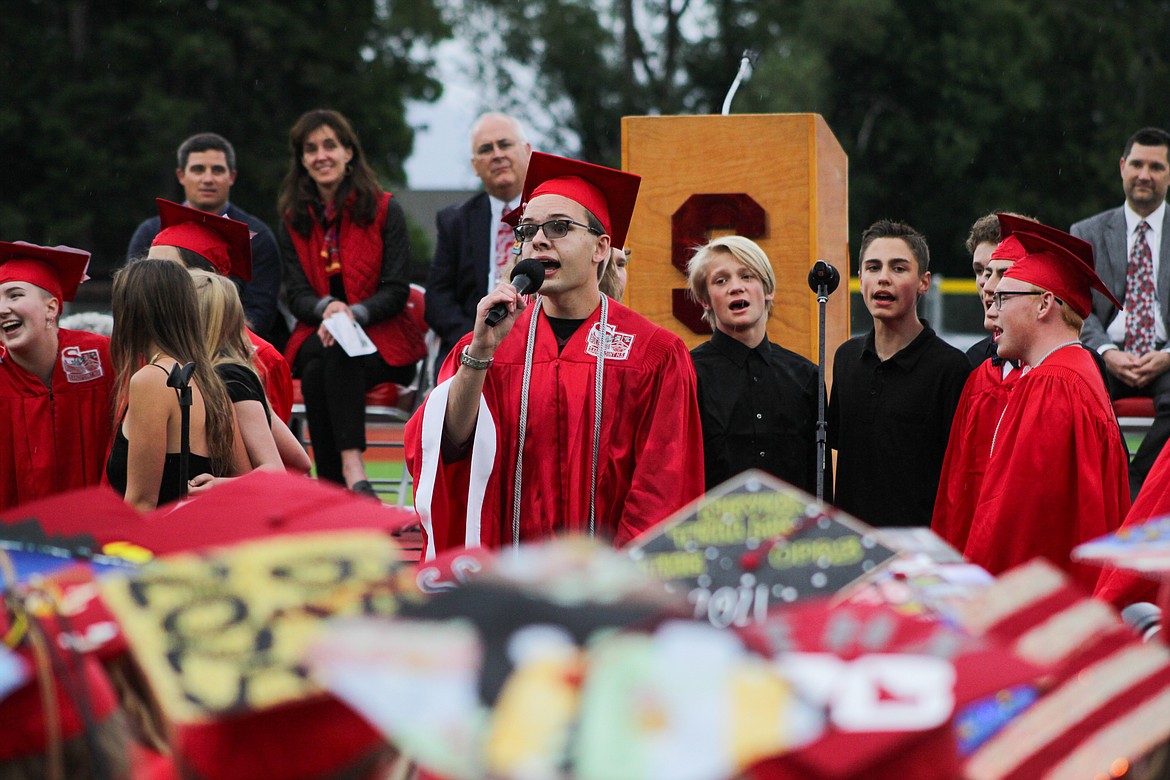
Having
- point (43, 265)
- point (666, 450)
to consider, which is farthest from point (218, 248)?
point (666, 450)

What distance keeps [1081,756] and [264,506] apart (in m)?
1.29

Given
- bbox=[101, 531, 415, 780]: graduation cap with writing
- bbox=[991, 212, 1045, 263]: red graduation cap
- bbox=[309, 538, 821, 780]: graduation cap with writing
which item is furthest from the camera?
bbox=[991, 212, 1045, 263]: red graduation cap

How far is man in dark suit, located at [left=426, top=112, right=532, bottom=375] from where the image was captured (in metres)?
7.45

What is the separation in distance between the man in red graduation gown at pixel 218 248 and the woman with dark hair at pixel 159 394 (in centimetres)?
116

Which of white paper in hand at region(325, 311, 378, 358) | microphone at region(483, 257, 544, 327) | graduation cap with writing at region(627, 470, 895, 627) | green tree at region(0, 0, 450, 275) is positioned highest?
green tree at region(0, 0, 450, 275)

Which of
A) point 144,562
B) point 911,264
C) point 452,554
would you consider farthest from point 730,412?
point 144,562

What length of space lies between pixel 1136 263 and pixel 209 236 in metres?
4.83

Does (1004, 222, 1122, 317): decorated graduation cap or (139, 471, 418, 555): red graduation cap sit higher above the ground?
(1004, 222, 1122, 317): decorated graduation cap

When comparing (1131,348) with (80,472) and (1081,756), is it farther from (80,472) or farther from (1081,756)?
(1081,756)

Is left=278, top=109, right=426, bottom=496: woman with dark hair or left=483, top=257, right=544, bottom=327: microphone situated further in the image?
left=278, top=109, right=426, bottom=496: woman with dark hair

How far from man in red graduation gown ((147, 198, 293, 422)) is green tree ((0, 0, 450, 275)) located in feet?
66.1

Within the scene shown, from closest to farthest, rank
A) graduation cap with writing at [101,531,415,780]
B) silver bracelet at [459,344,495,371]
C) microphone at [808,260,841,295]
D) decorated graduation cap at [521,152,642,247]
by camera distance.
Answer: graduation cap with writing at [101,531,415,780] → silver bracelet at [459,344,495,371] → decorated graduation cap at [521,152,642,247] → microphone at [808,260,841,295]

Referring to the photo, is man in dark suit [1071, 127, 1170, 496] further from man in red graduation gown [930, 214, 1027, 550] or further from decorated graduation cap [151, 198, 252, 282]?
decorated graduation cap [151, 198, 252, 282]

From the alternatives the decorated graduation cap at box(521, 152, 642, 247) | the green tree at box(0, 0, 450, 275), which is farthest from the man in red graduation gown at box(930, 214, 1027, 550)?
the green tree at box(0, 0, 450, 275)
